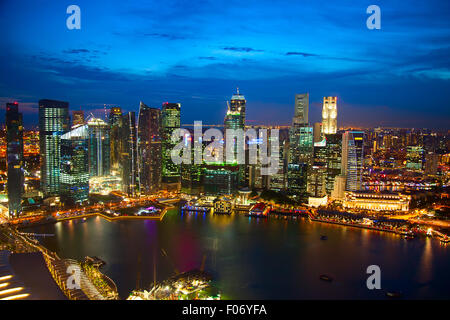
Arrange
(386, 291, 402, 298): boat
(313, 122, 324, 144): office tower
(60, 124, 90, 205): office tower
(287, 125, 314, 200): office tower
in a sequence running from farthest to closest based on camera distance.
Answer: (313, 122, 324, 144): office tower < (287, 125, 314, 200): office tower < (60, 124, 90, 205): office tower < (386, 291, 402, 298): boat

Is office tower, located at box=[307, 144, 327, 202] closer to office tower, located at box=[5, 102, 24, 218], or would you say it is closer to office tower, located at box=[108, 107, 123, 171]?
office tower, located at box=[108, 107, 123, 171]

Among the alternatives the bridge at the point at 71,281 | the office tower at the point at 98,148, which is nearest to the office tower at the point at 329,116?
the office tower at the point at 98,148

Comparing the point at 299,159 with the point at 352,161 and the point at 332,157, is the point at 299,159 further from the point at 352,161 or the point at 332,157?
the point at 352,161

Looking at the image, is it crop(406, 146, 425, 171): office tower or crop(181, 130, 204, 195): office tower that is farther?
crop(406, 146, 425, 171): office tower

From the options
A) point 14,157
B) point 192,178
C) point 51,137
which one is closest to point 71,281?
point 14,157

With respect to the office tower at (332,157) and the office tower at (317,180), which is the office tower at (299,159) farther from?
the office tower at (332,157)

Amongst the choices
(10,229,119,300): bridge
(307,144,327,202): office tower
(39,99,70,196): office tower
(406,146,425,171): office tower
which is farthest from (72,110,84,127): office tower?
(406,146,425,171): office tower
